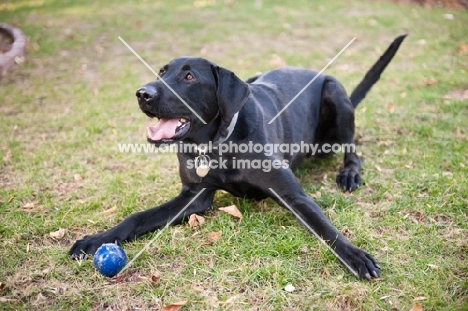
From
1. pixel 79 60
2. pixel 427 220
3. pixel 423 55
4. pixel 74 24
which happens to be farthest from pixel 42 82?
pixel 423 55

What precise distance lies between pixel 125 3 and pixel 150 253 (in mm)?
10907

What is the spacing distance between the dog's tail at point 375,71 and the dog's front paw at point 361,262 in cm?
236

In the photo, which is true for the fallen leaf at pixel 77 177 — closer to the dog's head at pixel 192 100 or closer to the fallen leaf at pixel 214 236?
the dog's head at pixel 192 100

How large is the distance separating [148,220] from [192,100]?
1012 mm

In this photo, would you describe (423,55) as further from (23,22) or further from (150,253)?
(23,22)

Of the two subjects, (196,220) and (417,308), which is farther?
(196,220)

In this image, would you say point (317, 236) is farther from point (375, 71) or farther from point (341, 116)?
point (375, 71)

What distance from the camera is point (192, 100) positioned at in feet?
11.3

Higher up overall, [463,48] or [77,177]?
[463,48]

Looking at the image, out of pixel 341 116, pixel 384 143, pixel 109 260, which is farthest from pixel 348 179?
pixel 109 260

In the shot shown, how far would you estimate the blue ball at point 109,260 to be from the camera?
9.69 ft

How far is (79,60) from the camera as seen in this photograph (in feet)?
27.0

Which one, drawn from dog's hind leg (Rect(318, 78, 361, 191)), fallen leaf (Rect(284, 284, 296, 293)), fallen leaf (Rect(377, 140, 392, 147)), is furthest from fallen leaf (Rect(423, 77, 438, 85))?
fallen leaf (Rect(284, 284, 296, 293))

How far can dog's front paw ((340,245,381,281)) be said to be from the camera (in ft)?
9.53
